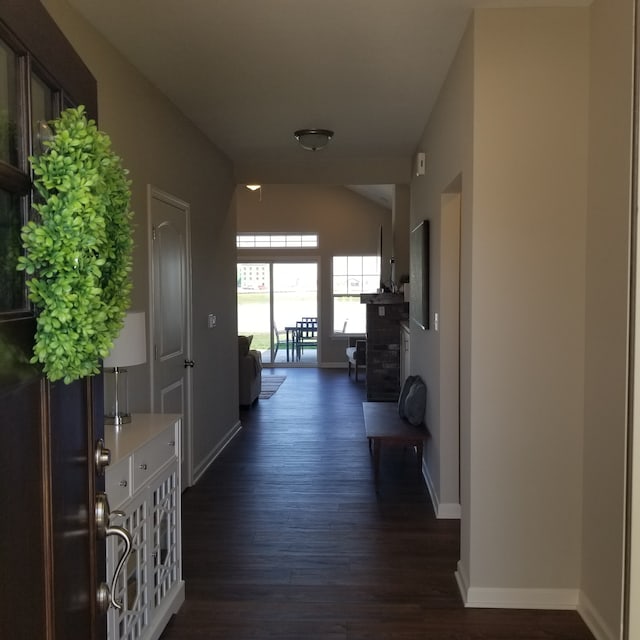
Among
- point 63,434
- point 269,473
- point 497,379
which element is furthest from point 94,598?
point 269,473

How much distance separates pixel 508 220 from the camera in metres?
2.65

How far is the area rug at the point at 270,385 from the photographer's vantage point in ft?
27.2

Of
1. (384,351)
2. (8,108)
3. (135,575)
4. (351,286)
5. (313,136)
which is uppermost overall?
(313,136)

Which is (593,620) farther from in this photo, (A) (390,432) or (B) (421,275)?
(B) (421,275)

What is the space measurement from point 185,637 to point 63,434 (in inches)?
68.0

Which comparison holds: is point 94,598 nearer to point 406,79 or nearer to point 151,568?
point 151,568

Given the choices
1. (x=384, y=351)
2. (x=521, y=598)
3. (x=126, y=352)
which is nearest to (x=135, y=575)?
(x=126, y=352)

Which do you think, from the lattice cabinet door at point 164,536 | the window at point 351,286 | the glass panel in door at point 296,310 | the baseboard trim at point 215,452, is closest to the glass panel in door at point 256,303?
the glass panel in door at point 296,310

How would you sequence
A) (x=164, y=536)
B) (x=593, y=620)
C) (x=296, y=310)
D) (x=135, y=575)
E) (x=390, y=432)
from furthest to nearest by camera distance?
(x=296, y=310) → (x=390, y=432) → (x=164, y=536) → (x=593, y=620) → (x=135, y=575)

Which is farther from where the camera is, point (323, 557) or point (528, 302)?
point (323, 557)

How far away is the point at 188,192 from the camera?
4.44 metres

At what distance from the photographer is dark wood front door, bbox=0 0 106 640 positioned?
93cm

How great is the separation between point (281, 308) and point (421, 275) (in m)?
7.14

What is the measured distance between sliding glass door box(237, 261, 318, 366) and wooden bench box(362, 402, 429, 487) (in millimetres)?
6589
